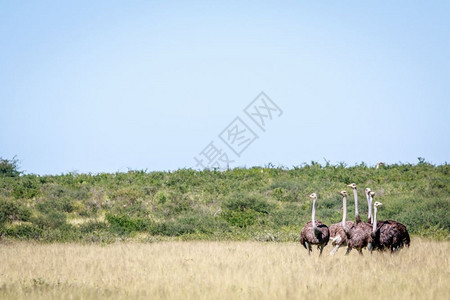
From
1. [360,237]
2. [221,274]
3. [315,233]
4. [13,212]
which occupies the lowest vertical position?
[221,274]

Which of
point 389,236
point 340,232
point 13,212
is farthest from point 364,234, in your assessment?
point 13,212

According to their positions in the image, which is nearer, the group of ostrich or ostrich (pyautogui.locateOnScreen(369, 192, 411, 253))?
the group of ostrich

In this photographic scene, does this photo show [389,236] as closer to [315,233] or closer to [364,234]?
[364,234]

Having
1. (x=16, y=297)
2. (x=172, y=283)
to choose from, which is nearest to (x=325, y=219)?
(x=172, y=283)

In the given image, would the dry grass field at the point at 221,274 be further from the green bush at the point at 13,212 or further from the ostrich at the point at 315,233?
the green bush at the point at 13,212

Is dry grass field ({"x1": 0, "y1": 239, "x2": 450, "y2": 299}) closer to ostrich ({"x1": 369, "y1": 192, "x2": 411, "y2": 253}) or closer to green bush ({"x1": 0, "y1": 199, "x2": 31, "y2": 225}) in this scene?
ostrich ({"x1": 369, "y1": 192, "x2": 411, "y2": 253})

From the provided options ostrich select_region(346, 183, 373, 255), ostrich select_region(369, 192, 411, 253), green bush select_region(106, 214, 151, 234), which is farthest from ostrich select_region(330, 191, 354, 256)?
green bush select_region(106, 214, 151, 234)

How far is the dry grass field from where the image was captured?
10.6 meters

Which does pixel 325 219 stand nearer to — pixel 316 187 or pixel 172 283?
pixel 316 187

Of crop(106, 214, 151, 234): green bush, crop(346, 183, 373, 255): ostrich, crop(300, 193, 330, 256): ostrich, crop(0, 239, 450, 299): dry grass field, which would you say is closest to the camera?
crop(0, 239, 450, 299): dry grass field

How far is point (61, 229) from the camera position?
2609 centimetres

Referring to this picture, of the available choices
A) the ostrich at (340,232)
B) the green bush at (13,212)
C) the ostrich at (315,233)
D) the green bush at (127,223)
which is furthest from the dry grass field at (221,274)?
the green bush at (13,212)

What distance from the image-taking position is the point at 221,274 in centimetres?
1309

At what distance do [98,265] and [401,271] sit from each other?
6816 millimetres
